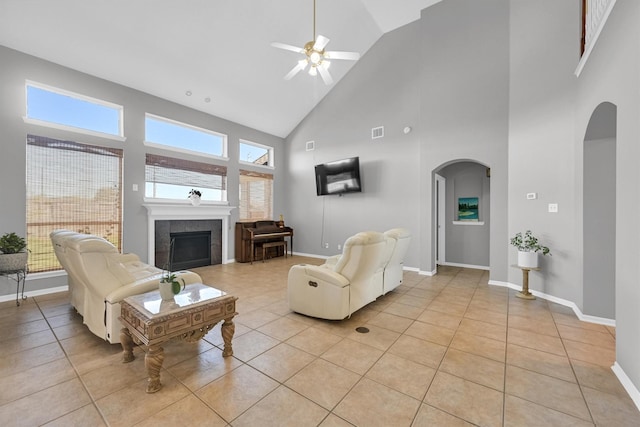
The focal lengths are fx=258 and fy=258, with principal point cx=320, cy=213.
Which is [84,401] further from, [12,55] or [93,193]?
[12,55]

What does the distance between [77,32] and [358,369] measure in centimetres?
569

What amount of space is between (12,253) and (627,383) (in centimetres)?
645

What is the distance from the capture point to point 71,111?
4230 mm

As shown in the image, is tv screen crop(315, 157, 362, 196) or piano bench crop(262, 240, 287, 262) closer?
tv screen crop(315, 157, 362, 196)

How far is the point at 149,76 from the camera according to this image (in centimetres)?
473

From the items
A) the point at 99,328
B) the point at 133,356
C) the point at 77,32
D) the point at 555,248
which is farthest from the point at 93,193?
the point at 555,248

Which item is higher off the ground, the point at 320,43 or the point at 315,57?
the point at 320,43

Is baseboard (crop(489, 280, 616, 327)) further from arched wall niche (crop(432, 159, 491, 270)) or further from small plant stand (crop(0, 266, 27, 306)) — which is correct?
small plant stand (crop(0, 266, 27, 306))

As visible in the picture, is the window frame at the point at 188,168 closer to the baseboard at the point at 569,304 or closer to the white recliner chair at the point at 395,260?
the white recliner chair at the point at 395,260

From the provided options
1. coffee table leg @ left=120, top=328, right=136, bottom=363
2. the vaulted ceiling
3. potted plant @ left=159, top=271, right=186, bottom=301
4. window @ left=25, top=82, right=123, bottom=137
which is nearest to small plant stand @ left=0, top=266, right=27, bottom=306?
window @ left=25, top=82, right=123, bottom=137

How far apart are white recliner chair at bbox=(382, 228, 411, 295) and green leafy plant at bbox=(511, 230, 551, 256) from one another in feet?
5.55

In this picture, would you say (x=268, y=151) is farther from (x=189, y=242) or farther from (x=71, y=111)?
(x=71, y=111)

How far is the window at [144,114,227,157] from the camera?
5214 mm

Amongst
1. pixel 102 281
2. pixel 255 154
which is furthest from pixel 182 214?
pixel 102 281
